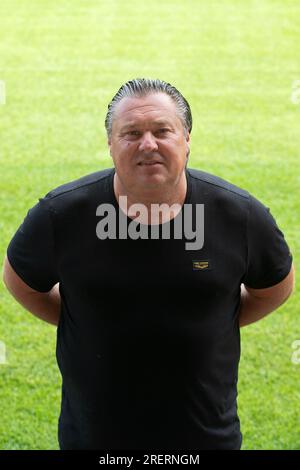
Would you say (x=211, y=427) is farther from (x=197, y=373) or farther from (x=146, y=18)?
(x=146, y=18)

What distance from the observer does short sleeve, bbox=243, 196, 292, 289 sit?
2324 millimetres

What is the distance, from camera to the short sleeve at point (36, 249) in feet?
7.59

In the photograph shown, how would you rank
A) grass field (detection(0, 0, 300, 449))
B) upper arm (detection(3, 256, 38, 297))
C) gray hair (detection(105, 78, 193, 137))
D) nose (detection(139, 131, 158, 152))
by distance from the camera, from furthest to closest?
grass field (detection(0, 0, 300, 449)) < upper arm (detection(3, 256, 38, 297)) < gray hair (detection(105, 78, 193, 137)) < nose (detection(139, 131, 158, 152))

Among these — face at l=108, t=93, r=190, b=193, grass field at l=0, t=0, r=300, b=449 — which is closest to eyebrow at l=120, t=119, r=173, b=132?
face at l=108, t=93, r=190, b=193

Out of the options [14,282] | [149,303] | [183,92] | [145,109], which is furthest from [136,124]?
[183,92]

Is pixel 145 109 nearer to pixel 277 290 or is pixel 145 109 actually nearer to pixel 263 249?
pixel 263 249

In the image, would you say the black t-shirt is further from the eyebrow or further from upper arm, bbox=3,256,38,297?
the eyebrow

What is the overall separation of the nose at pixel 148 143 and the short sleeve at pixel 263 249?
0.40 meters

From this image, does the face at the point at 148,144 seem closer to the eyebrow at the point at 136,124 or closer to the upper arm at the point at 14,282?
the eyebrow at the point at 136,124

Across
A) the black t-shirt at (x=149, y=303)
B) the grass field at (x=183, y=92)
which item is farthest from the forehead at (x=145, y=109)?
the grass field at (x=183, y=92)

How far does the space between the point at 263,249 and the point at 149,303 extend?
1.39 ft

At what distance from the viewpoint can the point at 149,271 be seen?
7.40 feet

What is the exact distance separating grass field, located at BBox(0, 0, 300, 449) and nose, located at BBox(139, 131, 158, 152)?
2.47 metres

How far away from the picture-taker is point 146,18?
A: 46.5 ft
